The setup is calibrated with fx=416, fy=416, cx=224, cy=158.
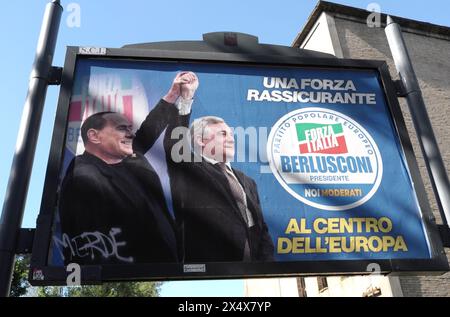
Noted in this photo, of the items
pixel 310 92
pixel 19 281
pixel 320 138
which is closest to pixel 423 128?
pixel 320 138

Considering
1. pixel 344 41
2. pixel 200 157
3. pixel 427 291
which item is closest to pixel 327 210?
pixel 200 157

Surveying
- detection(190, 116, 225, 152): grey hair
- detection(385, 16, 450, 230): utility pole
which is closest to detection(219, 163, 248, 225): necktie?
detection(190, 116, 225, 152): grey hair

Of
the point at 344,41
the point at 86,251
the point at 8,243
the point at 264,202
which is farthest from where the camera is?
the point at 344,41

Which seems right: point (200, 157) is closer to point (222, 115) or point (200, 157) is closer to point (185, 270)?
point (222, 115)

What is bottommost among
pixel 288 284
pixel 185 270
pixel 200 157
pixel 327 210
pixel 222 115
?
pixel 185 270

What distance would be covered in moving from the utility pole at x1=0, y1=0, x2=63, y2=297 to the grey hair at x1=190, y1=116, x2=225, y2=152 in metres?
1.60

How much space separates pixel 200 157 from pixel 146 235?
1.08 metres

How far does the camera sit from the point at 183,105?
4.87m

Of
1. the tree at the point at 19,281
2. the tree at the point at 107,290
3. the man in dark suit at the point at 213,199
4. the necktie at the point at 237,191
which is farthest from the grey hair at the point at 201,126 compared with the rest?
the tree at the point at 107,290

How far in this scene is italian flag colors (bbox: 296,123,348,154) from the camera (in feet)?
15.8

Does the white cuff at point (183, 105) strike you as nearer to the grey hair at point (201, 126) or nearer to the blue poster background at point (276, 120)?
the blue poster background at point (276, 120)

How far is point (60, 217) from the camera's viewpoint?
396cm

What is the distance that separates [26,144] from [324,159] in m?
3.13

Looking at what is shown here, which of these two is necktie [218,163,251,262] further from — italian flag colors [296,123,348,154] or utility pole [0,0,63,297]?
utility pole [0,0,63,297]
